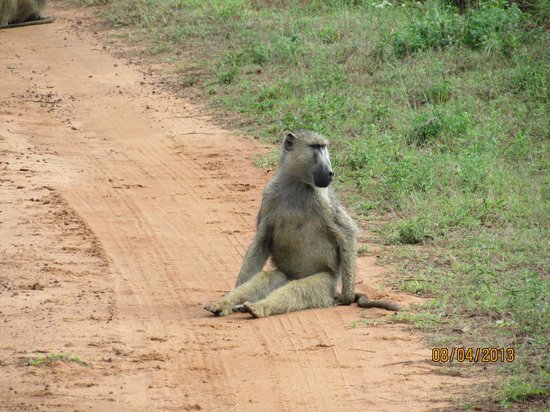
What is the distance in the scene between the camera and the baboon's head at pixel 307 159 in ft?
24.1

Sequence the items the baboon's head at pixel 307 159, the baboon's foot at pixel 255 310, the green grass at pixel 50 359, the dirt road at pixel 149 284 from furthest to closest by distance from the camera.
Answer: the baboon's head at pixel 307 159 → the baboon's foot at pixel 255 310 → the green grass at pixel 50 359 → the dirt road at pixel 149 284

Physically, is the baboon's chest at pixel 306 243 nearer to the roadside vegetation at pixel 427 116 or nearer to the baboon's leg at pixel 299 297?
the baboon's leg at pixel 299 297

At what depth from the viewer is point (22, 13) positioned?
1861 centimetres

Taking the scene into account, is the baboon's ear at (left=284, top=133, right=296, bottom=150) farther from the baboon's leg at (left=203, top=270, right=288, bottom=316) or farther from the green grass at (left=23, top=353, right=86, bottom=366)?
the green grass at (left=23, top=353, right=86, bottom=366)

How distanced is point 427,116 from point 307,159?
399 cm

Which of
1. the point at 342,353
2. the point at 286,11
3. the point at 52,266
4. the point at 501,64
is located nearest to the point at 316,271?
the point at 342,353

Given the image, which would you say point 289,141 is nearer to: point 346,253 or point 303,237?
point 303,237

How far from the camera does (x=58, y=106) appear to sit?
1369 cm

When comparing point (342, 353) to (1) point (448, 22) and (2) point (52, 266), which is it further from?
(1) point (448, 22)

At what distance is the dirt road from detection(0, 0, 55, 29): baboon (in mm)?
4525

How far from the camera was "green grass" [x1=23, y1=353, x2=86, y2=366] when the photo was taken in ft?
19.3

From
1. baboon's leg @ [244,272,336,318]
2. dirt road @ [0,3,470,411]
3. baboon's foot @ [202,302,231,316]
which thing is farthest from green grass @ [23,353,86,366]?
baboon's leg @ [244,272,336,318]

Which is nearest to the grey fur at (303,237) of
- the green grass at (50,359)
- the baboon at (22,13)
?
the green grass at (50,359)
